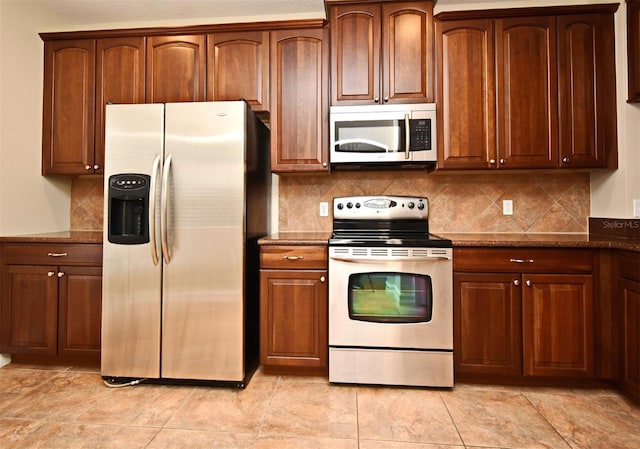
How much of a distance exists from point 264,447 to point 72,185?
108 inches

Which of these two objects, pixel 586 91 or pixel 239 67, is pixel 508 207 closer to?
pixel 586 91

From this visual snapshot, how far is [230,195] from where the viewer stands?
2.10m

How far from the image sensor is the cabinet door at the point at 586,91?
92.2 inches

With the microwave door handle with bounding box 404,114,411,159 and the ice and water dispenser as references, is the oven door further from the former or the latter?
the ice and water dispenser

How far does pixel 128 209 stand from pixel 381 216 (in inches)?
66.7

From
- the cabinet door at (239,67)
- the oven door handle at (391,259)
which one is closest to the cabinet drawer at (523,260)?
the oven door handle at (391,259)

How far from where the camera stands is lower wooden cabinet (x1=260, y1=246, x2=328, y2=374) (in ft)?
7.29

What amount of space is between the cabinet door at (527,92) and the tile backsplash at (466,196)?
0.35 m

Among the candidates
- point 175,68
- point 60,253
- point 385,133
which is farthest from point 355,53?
point 60,253

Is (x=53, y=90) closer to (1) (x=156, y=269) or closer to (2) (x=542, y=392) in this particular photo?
(1) (x=156, y=269)

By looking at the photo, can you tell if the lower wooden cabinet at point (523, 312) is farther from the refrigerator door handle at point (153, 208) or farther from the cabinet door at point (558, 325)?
the refrigerator door handle at point (153, 208)

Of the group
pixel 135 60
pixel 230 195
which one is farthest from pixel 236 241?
pixel 135 60

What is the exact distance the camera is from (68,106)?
2684 mm

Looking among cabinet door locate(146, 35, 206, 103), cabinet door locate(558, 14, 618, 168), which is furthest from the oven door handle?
cabinet door locate(146, 35, 206, 103)
